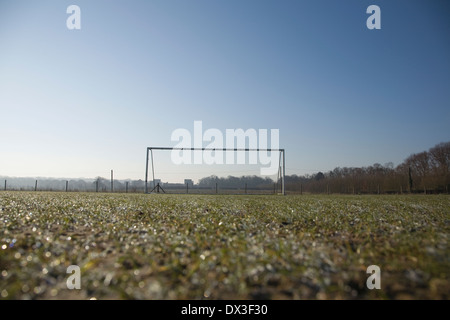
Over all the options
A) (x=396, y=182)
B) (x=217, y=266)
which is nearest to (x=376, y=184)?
(x=396, y=182)

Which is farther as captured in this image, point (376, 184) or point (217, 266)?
point (376, 184)

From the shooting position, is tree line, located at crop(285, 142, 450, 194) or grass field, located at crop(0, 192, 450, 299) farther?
tree line, located at crop(285, 142, 450, 194)

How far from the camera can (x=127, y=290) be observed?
2277 millimetres

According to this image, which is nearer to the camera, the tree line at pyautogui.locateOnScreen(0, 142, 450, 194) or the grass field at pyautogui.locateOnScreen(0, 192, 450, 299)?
the grass field at pyautogui.locateOnScreen(0, 192, 450, 299)

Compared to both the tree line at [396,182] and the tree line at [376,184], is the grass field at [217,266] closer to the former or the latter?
the tree line at [376,184]

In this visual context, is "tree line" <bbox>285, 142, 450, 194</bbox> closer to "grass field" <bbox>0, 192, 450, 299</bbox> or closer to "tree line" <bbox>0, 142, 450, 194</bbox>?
"tree line" <bbox>0, 142, 450, 194</bbox>

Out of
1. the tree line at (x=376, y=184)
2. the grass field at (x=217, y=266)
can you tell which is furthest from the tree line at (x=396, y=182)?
the grass field at (x=217, y=266)

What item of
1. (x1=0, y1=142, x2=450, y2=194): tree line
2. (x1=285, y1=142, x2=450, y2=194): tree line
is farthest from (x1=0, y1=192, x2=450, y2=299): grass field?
(x1=285, y1=142, x2=450, y2=194): tree line

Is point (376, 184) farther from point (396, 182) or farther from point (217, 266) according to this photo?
point (217, 266)

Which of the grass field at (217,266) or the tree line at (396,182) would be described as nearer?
the grass field at (217,266)

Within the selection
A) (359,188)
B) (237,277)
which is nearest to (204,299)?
(237,277)

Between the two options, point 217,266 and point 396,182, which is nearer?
point 217,266

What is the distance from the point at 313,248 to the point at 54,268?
3.29 m
